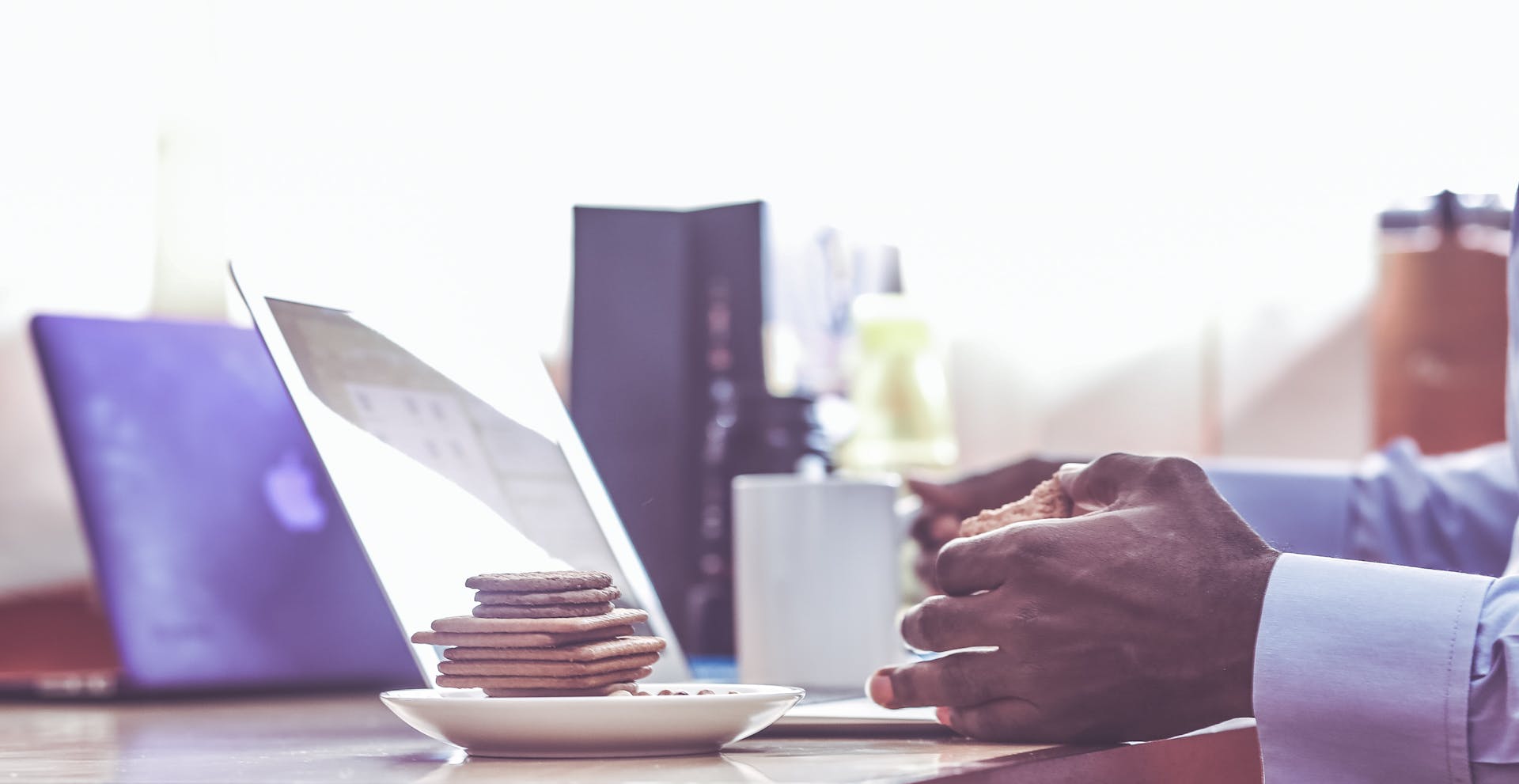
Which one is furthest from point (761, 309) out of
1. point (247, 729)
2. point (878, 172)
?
point (878, 172)

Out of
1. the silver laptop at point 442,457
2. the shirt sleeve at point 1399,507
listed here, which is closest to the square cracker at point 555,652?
the silver laptop at point 442,457

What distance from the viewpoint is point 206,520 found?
103cm

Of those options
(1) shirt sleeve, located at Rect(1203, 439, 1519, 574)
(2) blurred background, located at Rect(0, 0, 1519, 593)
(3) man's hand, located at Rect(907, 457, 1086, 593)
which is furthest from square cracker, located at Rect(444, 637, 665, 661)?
(2) blurred background, located at Rect(0, 0, 1519, 593)

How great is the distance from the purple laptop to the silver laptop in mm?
306

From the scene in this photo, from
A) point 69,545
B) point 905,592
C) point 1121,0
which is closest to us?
point 905,592

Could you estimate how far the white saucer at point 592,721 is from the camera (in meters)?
0.48

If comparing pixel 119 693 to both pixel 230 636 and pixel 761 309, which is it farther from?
pixel 761 309

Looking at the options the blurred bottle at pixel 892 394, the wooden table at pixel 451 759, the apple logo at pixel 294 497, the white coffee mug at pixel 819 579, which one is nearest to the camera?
the wooden table at pixel 451 759

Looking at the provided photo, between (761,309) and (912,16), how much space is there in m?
1.27

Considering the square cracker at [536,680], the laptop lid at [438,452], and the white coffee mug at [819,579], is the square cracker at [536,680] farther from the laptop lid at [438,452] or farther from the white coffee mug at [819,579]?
the white coffee mug at [819,579]

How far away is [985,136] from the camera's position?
240 centimetres

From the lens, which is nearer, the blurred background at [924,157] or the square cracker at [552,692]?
the square cracker at [552,692]

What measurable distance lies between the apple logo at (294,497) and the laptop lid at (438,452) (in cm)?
30

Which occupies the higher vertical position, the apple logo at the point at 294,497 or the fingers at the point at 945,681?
the apple logo at the point at 294,497
